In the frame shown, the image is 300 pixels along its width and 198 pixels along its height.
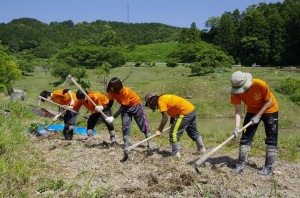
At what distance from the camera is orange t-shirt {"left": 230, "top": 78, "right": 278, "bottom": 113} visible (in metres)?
4.56

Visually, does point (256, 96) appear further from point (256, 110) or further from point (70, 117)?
point (70, 117)

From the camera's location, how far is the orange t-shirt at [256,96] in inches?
180

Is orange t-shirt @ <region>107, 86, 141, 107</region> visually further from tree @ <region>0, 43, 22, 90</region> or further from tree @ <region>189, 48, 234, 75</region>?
tree @ <region>189, 48, 234, 75</region>

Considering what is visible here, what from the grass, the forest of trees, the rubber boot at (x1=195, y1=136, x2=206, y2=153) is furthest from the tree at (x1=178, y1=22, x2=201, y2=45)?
the rubber boot at (x1=195, y1=136, x2=206, y2=153)

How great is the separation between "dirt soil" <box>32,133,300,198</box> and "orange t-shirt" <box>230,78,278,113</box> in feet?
2.91

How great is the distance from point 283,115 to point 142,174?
15542 mm

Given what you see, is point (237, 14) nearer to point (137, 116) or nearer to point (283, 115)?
point (283, 115)

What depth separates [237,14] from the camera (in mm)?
62688

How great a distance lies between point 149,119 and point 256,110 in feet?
44.2

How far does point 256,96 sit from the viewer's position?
462 cm

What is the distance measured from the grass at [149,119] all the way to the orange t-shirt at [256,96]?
4.54ft

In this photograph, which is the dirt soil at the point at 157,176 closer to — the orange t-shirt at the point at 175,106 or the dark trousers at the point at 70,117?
the orange t-shirt at the point at 175,106

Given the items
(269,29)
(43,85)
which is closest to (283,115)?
(43,85)

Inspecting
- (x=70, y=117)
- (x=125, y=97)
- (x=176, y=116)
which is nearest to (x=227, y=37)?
(x=70, y=117)
